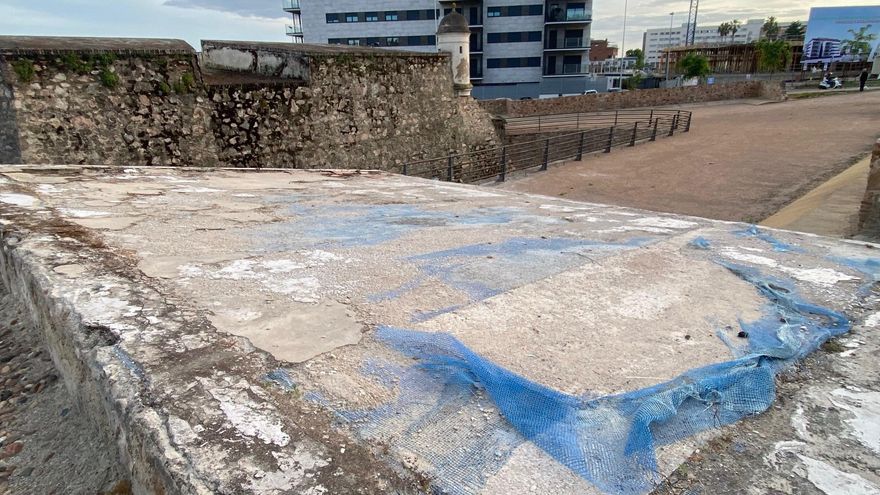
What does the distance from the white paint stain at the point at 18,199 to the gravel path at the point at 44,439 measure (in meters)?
1.38

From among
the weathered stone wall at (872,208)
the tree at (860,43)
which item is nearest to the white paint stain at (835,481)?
the weathered stone wall at (872,208)

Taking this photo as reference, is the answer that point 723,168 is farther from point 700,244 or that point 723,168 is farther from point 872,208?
point 700,244

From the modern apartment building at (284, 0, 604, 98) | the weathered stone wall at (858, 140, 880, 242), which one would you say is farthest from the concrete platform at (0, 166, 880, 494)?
the modern apartment building at (284, 0, 604, 98)

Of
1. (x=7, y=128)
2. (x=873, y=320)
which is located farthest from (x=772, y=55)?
(x=7, y=128)

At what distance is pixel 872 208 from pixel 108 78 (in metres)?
8.71

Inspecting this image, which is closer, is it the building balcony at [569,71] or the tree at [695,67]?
the building balcony at [569,71]

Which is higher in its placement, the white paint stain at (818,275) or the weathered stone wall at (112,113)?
the weathered stone wall at (112,113)

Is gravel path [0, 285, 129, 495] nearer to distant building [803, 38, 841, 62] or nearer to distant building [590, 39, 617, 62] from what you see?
distant building [803, 38, 841, 62]

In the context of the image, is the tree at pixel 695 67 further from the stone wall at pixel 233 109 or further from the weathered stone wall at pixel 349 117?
the stone wall at pixel 233 109

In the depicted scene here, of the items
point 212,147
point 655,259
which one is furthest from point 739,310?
point 212,147

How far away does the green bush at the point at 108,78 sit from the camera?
21.2 feet

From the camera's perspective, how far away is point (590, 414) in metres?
1.42

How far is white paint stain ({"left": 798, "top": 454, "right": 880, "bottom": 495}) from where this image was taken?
1209 mm

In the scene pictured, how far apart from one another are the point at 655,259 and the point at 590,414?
5.54 ft
